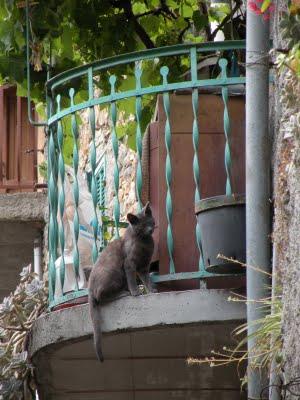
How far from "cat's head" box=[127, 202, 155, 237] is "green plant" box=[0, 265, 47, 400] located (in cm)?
104

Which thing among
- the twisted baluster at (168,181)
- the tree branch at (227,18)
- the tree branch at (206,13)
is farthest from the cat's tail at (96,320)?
the tree branch at (206,13)

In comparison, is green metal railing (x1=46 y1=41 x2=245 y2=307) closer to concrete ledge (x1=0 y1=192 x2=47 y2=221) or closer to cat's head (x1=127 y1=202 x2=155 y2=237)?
cat's head (x1=127 y1=202 x2=155 y2=237)

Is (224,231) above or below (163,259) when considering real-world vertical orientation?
above

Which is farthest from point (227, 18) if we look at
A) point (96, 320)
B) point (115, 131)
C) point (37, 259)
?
Answer: point (37, 259)

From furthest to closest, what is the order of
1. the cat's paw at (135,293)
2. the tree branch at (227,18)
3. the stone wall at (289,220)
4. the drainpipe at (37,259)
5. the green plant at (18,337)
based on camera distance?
the drainpipe at (37,259), the tree branch at (227,18), the green plant at (18,337), the cat's paw at (135,293), the stone wall at (289,220)

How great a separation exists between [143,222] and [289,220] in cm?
187

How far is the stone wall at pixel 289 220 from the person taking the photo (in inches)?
236

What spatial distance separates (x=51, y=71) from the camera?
10258 millimetres

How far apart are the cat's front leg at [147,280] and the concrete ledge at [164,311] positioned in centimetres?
19

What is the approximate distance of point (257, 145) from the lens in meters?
7.52

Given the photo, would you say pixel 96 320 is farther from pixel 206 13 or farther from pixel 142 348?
pixel 206 13

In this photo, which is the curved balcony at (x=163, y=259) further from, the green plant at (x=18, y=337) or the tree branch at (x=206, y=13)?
the tree branch at (x=206, y=13)

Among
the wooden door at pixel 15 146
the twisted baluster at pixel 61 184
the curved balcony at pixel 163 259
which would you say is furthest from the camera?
the wooden door at pixel 15 146

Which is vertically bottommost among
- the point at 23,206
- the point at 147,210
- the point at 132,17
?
the point at 147,210
